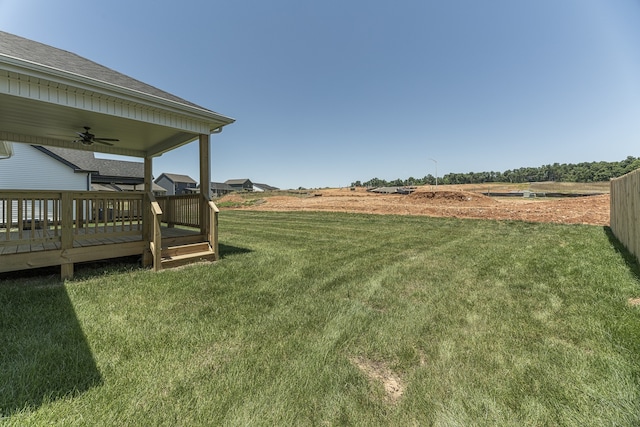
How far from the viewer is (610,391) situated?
1686 millimetres

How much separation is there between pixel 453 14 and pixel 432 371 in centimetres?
1413

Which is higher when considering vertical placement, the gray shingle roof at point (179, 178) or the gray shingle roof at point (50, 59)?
the gray shingle roof at point (179, 178)

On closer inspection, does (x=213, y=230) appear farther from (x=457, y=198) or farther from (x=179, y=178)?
(x=179, y=178)

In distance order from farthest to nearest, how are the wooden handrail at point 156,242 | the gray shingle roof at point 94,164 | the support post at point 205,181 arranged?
1. the gray shingle roof at point 94,164
2. the support post at point 205,181
3. the wooden handrail at point 156,242

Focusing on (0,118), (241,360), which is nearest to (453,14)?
(241,360)

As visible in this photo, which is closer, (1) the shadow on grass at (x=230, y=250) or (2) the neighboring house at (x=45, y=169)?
(1) the shadow on grass at (x=230, y=250)

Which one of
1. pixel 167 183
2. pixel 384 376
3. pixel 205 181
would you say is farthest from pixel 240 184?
pixel 384 376

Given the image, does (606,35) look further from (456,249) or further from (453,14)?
(456,249)

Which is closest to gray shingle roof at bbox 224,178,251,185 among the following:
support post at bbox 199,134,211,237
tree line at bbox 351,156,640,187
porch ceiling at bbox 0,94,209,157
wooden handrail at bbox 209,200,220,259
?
tree line at bbox 351,156,640,187

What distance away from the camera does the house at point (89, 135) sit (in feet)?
12.3

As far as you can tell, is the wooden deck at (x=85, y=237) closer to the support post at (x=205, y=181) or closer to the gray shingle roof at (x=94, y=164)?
the support post at (x=205, y=181)

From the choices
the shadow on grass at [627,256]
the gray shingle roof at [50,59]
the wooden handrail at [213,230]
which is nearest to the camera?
the gray shingle roof at [50,59]

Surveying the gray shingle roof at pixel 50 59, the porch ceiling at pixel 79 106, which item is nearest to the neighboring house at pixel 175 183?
the porch ceiling at pixel 79 106

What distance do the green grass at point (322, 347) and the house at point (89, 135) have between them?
50cm
